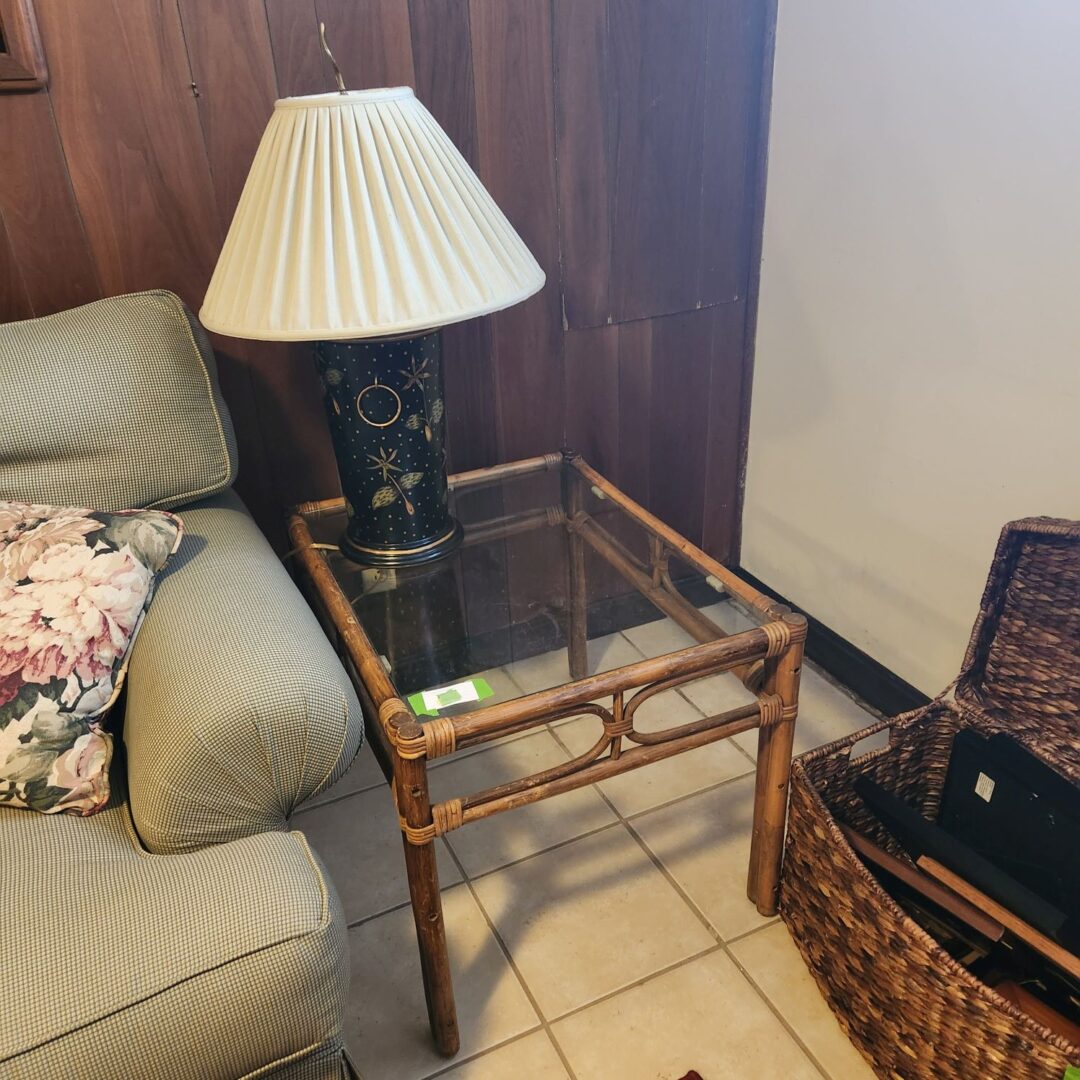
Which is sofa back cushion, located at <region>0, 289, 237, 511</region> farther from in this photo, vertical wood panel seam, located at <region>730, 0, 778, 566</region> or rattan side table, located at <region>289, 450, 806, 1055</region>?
vertical wood panel seam, located at <region>730, 0, 778, 566</region>

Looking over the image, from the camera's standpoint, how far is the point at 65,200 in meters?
1.30

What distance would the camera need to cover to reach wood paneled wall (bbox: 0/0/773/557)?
1282mm

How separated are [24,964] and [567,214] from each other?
134cm

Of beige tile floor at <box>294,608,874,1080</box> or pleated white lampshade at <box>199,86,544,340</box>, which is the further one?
beige tile floor at <box>294,608,874,1080</box>

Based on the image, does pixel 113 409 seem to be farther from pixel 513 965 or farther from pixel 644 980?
pixel 644 980

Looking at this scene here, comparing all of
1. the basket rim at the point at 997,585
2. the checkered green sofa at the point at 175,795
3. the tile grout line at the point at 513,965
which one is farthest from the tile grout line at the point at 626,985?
the basket rim at the point at 997,585

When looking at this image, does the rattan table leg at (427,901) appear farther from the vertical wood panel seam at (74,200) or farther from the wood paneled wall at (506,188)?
the vertical wood panel seam at (74,200)

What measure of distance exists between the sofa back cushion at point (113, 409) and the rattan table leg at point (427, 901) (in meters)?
0.56

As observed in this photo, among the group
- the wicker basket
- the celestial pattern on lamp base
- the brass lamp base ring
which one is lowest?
the wicker basket

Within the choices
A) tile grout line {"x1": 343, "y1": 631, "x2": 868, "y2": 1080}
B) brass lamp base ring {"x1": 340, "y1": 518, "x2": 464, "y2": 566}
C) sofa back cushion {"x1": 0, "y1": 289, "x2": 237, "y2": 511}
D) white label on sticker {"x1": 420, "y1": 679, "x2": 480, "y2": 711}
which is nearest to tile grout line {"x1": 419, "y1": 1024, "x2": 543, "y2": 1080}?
tile grout line {"x1": 343, "y1": 631, "x2": 868, "y2": 1080}

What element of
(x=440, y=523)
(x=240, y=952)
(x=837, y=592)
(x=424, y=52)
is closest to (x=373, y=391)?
(x=440, y=523)

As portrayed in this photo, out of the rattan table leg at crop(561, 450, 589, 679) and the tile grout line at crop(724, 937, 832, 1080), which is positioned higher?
the rattan table leg at crop(561, 450, 589, 679)

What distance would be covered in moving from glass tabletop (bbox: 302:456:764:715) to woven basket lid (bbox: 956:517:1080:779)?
1.22ft

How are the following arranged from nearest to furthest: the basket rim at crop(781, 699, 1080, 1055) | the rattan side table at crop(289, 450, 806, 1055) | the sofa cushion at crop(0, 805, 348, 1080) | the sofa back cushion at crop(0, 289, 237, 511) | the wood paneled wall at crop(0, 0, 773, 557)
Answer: the sofa cushion at crop(0, 805, 348, 1080), the basket rim at crop(781, 699, 1080, 1055), the rattan side table at crop(289, 450, 806, 1055), the sofa back cushion at crop(0, 289, 237, 511), the wood paneled wall at crop(0, 0, 773, 557)
